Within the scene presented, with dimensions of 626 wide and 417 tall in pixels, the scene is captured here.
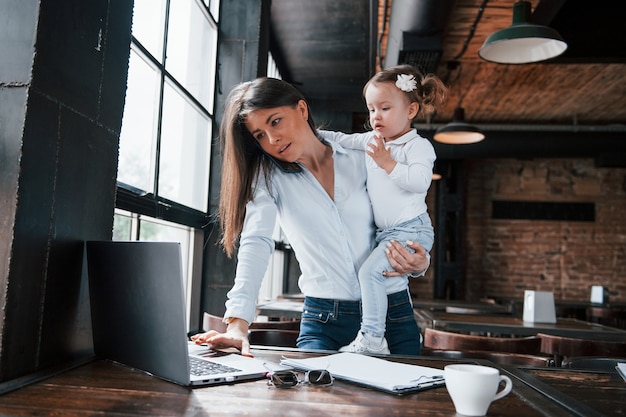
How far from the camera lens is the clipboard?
1.10 meters

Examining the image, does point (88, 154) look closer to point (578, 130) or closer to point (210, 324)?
point (210, 324)

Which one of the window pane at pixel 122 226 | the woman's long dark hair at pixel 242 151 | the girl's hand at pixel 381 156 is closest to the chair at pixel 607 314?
the girl's hand at pixel 381 156

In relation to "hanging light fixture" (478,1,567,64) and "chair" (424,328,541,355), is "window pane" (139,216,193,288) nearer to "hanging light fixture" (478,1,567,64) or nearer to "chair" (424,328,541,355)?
"chair" (424,328,541,355)

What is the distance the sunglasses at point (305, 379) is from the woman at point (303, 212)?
0.52 metres

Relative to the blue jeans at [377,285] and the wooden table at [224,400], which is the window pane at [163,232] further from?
the wooden table at [224,400]

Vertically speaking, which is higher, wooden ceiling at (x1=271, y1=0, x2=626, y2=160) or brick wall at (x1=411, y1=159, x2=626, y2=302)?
wooden ceiling at (x1=271, y1=0, x2=626, y2=160)

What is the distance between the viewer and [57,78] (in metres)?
1.23

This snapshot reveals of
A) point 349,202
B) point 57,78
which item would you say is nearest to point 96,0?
point 57,78

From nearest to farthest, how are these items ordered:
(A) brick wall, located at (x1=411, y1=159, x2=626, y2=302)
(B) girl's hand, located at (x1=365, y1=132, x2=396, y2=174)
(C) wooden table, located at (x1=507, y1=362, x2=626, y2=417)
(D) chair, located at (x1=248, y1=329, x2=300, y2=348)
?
1. (C) wooden table, located at (x1=507, y1=362, x2=626, y2=417)
2. (B) girl's hand, located at (x1=365, y1=132, x2=396, y2=174)
3. (D) chair, located at (x1=248, y1=329, x2=300, y2=348)
4. (A) brick wall, located at (x1=411, y1=159, x2=626, y2=302)

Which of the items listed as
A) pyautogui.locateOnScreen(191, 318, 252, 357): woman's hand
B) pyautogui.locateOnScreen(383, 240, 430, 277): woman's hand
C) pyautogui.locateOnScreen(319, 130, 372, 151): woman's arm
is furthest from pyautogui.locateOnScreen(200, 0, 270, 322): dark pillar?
pyautogui.locateOnScreen(191, 318, 252, 357): woman's hand

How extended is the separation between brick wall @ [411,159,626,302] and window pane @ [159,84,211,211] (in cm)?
709

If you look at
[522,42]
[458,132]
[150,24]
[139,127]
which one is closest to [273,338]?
[139,127]

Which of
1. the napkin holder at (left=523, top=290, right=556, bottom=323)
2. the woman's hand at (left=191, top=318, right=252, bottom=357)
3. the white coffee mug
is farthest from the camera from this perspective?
the napkin holder at (left=523, top=290, right=556, bottom=323)

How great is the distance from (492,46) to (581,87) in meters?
4.39
